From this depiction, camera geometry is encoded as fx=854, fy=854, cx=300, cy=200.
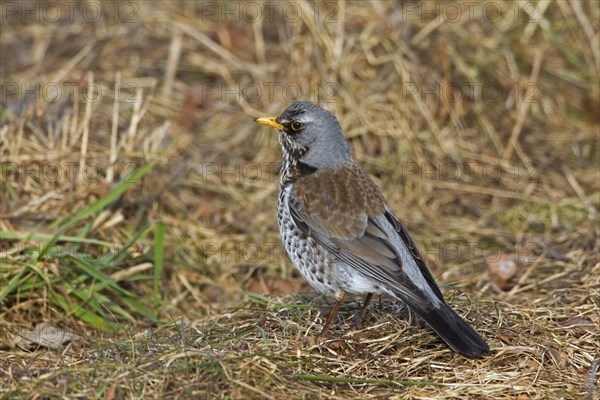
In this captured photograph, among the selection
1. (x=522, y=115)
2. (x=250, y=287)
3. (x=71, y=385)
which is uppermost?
(x=522, y=115)

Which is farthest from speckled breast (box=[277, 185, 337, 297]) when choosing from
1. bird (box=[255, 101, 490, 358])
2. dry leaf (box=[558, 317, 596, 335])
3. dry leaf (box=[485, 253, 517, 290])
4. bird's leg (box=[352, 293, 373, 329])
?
dry leaf (box=[485, 253, 517, 290])

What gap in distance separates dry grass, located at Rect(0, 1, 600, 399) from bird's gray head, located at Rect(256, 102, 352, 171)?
928mm

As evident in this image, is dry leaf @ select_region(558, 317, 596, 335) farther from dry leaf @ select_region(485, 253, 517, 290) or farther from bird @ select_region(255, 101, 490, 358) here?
dry leaf @ select_region(485, 253, 517, 290)

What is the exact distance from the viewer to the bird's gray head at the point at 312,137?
5516mm

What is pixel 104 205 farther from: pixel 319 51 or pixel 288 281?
pixel 319 51

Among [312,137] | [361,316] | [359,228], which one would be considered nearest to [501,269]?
[361,316]

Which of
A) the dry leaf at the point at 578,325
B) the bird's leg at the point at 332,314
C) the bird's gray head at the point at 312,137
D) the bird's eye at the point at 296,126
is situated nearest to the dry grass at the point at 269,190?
the dry leaf at the point at 578,325

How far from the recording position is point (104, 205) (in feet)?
20.1

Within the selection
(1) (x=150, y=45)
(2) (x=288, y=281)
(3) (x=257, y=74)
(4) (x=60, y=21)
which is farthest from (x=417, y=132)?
(4) (x=60, y=21)

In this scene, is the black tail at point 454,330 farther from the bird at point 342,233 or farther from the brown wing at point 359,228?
the brown wing at point 359,228

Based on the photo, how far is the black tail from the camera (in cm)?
449

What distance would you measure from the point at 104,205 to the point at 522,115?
4279mm

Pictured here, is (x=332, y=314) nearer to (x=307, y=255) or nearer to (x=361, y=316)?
(x=361, y=316)

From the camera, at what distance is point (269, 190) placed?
25.0ft
